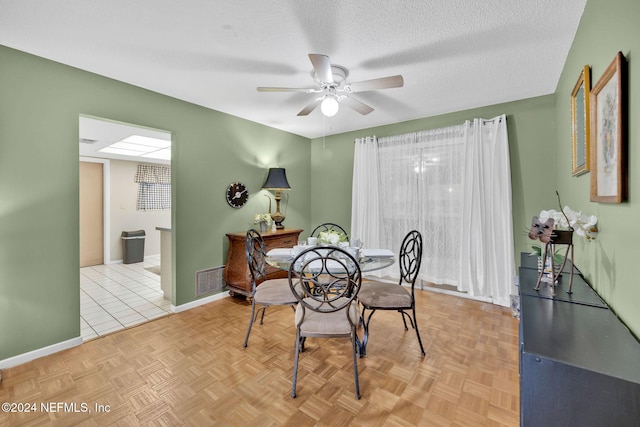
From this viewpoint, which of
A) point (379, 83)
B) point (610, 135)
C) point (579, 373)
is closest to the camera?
point (579, 373)

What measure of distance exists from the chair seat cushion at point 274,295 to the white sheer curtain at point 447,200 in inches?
82.7

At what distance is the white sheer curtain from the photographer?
11.0 ft

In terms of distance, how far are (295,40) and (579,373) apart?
2.36 meters

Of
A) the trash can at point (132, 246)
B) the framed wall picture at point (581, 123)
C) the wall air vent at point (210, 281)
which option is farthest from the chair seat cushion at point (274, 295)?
the trash can at point (132, 246)

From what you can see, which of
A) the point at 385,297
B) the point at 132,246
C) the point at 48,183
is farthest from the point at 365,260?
the point at 132,246

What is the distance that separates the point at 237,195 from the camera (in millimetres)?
3910

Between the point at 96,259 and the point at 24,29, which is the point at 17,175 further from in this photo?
the point at 96,259

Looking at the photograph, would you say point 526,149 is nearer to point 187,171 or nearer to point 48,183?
point 187,171

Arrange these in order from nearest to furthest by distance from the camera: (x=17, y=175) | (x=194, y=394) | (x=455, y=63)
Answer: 1. (x=194, y=394)
2. (x=17, y=175)
3. (x=455, y=63)

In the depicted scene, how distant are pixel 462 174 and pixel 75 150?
416cm

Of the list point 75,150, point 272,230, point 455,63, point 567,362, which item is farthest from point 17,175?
point 455,63

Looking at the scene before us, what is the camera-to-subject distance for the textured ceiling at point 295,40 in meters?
1.75

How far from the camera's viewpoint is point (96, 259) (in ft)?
18.8

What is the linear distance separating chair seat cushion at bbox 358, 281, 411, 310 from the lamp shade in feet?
6.90
